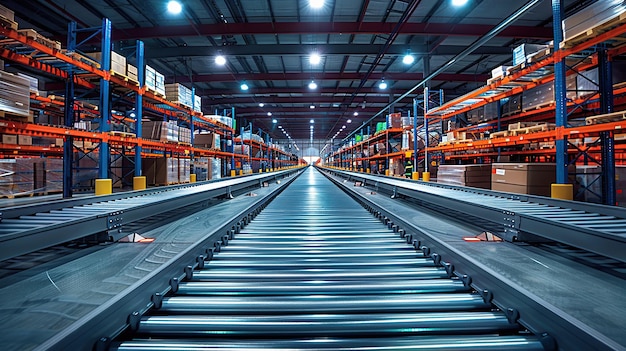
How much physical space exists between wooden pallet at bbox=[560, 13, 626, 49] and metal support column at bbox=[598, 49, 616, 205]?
3.17 ft

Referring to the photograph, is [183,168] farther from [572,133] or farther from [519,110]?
[519,110]

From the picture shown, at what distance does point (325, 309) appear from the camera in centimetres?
154

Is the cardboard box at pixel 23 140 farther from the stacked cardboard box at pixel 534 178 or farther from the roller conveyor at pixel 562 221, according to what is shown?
the stacked cardboard box at pixel 534 178

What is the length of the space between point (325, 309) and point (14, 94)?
17.6ft

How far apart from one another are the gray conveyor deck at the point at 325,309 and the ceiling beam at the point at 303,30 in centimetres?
780

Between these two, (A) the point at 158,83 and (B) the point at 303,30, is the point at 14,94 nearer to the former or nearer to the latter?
(A) the point at 158,83

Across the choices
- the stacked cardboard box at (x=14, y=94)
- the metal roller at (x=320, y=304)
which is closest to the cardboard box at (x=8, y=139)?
the stacked cardboard box at (x=14, y=94)

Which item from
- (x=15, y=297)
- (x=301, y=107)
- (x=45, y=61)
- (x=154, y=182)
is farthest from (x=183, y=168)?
(x=301, y=107)

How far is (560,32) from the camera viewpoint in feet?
14.1

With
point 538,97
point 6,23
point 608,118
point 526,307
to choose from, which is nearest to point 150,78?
point 6,23

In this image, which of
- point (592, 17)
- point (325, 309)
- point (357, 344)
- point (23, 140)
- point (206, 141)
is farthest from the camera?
point (206, 141)

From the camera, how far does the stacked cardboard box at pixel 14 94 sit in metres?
3.92

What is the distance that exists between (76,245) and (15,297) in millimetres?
1199

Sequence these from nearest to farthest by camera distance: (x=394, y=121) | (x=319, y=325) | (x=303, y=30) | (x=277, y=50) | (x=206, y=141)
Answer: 1. (x=319, y=325)
2. (x=303, y=30)
3. (x=277, y=50)
4. (x=206, y=141)
5. (x=394, y=121)
